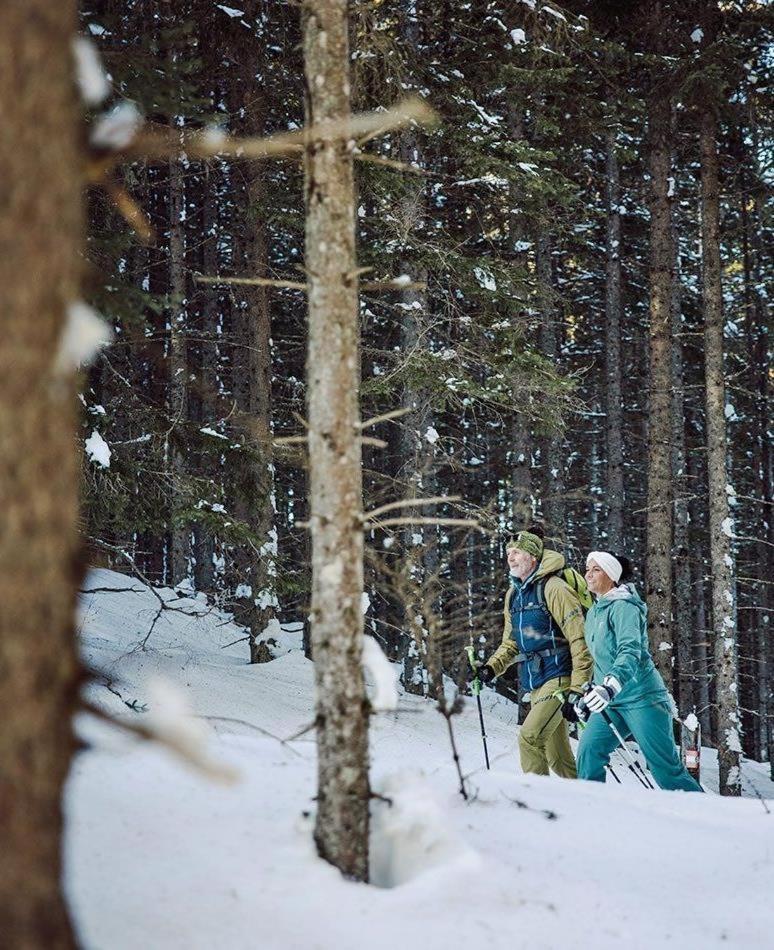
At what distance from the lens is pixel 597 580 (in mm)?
7285

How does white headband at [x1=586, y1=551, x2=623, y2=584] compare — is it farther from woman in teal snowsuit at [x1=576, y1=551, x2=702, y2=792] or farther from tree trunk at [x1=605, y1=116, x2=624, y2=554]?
tree trunk at [x1=605, y1=116, x2=624, y2=554]

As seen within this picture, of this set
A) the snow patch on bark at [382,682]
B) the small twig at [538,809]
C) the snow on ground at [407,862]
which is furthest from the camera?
the small twig at [538,809]

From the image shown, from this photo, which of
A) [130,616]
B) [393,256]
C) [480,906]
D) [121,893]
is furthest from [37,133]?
[130,616]

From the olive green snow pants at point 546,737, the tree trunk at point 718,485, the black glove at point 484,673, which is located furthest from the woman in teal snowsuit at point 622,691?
the tree trunk at point 718,485

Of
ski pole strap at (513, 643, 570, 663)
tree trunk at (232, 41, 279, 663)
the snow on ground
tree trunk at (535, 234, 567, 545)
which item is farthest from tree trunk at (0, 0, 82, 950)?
tree trunk at (535, 234, 567, 545)

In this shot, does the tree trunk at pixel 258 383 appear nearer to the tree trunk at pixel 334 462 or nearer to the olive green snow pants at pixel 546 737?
the olive green snow pants at pixel 546 737

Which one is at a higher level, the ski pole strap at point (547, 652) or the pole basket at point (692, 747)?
the ski pole strap at point (547, 652)

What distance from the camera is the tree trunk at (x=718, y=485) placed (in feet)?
40.6

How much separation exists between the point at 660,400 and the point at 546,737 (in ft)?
22.9

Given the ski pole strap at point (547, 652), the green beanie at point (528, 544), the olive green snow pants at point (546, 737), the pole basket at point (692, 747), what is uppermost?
the green beanie at point (528, 544)

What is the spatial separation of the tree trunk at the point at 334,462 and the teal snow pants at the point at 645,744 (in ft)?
12.7

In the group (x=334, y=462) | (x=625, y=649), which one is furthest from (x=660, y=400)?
(x=334, y=462)

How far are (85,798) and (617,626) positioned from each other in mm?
4482

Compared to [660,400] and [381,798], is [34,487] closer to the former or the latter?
[381,798]
